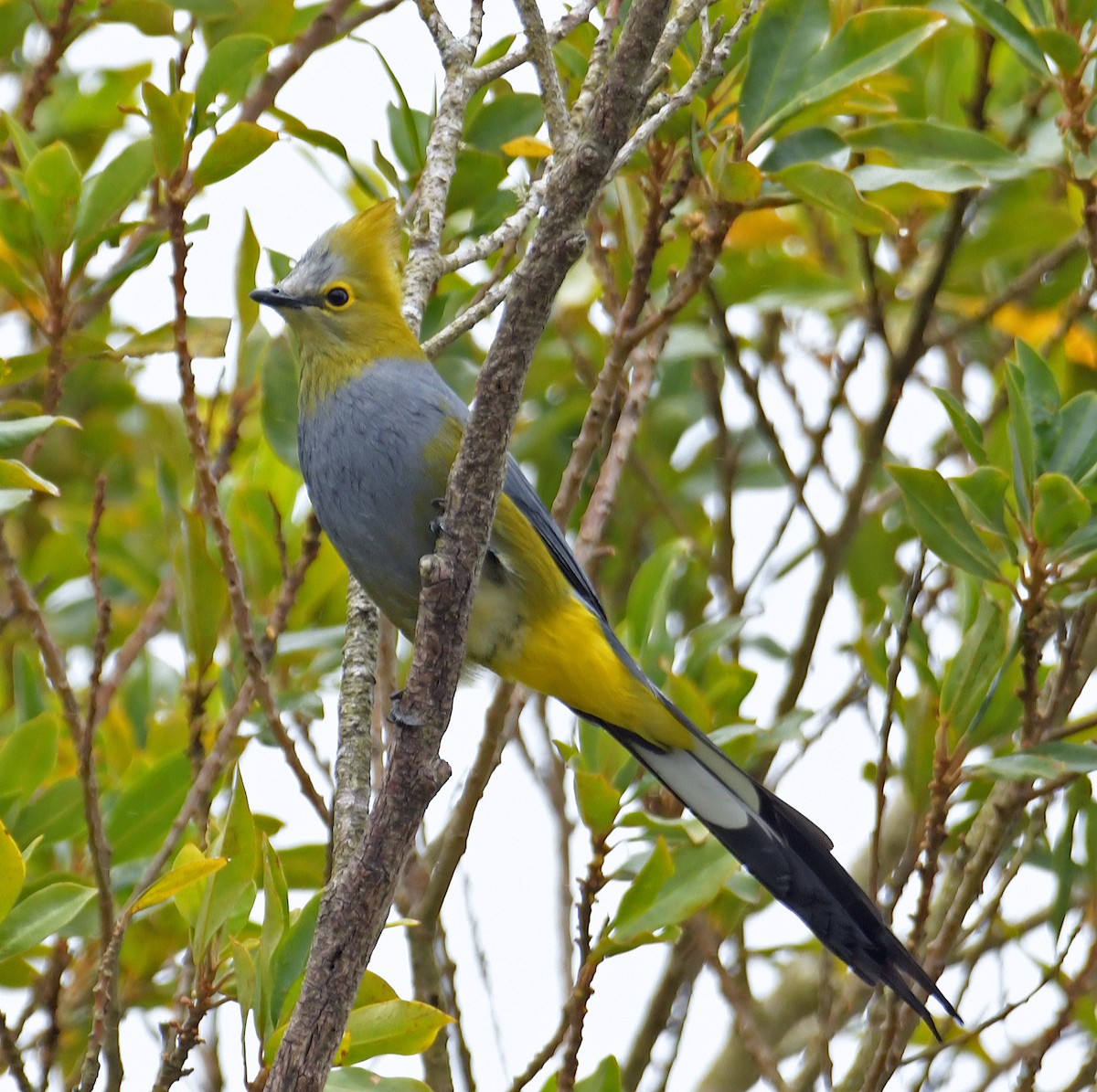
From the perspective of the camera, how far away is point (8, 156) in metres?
4.07

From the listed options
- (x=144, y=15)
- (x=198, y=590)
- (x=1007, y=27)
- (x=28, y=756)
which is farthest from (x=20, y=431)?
(x=1007, y=27)

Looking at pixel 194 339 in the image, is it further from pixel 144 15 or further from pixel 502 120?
pixel 502 120

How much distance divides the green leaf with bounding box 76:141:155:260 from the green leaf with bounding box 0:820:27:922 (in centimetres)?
153

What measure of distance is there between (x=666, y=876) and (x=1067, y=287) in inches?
116

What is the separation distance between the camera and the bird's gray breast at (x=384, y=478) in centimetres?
342

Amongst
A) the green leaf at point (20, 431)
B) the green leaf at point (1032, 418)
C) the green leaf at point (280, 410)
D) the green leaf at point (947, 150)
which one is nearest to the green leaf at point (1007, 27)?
the green leaf at point (947, 150)

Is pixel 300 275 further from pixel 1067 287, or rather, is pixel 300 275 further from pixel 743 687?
pixel 1067 287

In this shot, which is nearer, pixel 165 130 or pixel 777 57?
pixel 165 130

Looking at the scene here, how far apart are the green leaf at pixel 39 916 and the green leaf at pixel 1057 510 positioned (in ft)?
7.04

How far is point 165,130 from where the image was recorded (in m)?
3.19

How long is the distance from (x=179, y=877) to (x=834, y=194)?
7.19 feet

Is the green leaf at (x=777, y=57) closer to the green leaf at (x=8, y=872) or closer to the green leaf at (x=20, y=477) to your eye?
the green leaf at (x=20, y=477)

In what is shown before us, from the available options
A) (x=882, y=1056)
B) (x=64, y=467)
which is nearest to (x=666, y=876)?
(x=882, y=1056)

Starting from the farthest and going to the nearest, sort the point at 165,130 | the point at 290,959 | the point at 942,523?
the point at 942,523 < the point at 165,130 < the point at 290,959
